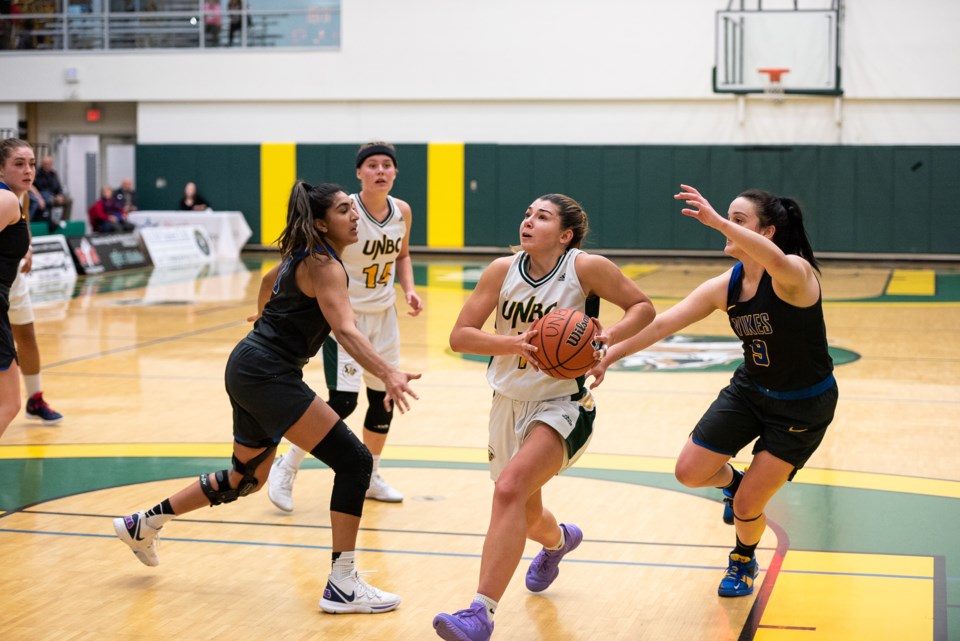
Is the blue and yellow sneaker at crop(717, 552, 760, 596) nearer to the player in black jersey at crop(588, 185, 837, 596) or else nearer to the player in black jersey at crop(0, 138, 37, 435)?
the player in black jersey at crop(588, 185, 837, 596)

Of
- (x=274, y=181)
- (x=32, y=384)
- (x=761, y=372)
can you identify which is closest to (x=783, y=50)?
(x=274, y=181)

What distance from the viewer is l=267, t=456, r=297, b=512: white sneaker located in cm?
620

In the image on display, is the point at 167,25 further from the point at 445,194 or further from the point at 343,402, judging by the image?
the point at 343,402

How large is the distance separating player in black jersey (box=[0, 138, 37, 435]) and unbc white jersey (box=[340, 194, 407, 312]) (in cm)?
178

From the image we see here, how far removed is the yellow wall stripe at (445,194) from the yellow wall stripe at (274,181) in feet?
10.5

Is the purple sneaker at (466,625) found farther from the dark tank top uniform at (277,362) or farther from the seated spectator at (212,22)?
the seated spectator at (212,22)

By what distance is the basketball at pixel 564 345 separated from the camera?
167 inches

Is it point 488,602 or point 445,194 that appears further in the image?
point 445,194

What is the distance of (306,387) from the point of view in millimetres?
4859

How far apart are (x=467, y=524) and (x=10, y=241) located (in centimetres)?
296

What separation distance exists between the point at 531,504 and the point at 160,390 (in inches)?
229

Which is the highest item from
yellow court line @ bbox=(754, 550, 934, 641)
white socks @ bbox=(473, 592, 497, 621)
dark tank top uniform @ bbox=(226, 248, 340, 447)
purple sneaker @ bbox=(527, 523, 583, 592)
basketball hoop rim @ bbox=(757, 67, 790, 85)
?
basketball hoop rim @ bbox=(757, 67, 790, 85)

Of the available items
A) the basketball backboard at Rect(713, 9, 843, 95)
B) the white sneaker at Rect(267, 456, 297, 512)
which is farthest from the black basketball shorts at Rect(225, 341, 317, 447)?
the basketball backboard at Rect(713, 9, 843, 95)

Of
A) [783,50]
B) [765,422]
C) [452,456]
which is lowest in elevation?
[452,456]
